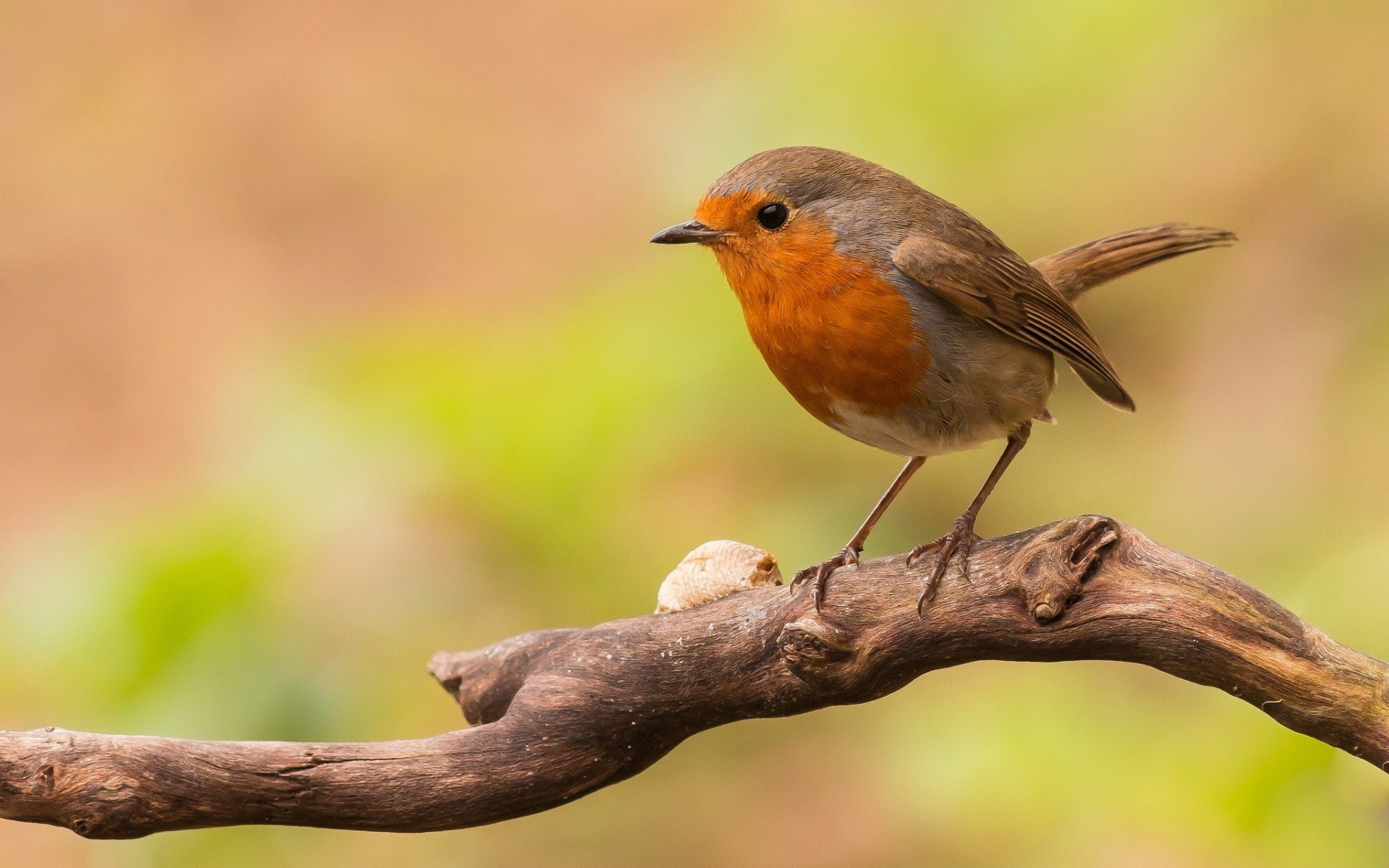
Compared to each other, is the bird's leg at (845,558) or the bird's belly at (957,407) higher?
the bird's belly at (957,407)

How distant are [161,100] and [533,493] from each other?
553cm

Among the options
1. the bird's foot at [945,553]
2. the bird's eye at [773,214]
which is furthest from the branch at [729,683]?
the bird's eye at [773,214]

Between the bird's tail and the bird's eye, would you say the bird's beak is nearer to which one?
the bird's eye

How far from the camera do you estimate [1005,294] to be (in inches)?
126

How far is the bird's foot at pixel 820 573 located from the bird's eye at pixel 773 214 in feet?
2.34

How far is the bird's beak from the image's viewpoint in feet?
10.4

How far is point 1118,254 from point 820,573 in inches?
56.7

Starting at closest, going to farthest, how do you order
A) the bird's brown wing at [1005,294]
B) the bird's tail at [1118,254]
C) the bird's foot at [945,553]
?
the bird's foot at [945,553] → the bird's brown wing at [1005,294] → the bird's tail at [1118,254]

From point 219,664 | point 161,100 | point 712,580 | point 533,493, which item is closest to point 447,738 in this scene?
point 712,580

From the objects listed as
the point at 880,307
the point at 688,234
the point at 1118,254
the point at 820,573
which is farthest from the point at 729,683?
the point at 1118,254

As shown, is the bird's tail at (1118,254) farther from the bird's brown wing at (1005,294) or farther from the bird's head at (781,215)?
the bird's head at (781,215)

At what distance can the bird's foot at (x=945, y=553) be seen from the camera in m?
2.55

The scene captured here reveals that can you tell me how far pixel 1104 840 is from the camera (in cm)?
375

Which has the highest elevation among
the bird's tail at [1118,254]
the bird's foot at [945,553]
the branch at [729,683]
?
the bird's tail at [1118,254]
